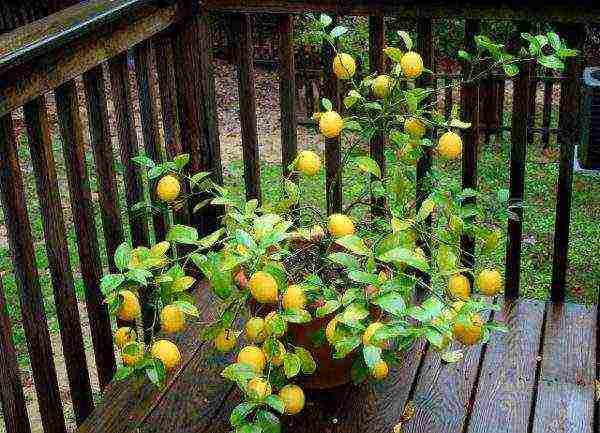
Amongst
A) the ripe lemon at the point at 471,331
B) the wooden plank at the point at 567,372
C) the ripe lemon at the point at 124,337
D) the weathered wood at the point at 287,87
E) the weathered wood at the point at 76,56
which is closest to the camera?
the weathered wood at the point at 76,56

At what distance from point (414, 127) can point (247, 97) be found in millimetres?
651

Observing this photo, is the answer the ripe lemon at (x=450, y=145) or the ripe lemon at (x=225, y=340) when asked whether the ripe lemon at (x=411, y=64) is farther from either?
the ripe lemon at (x=225, y=340)

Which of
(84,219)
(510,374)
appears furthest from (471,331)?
(84,219)

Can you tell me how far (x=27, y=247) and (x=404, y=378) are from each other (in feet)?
3.26

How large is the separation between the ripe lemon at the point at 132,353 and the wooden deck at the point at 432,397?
0.93ft

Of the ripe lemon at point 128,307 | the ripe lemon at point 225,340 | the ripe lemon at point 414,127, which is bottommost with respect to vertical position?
the ripe lemon at point 225,340

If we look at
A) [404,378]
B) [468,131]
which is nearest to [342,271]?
[404,378]

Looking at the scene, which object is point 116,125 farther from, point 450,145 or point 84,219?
point 450,145

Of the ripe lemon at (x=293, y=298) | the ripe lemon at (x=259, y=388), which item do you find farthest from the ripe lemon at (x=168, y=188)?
the ripe lemon at (x=259, y=388)

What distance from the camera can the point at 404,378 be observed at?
217cm

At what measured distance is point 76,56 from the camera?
6.06 feet

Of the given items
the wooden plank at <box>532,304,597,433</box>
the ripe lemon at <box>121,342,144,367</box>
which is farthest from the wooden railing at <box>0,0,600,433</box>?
the ripe lemon at <box>121,342,144,367</box>

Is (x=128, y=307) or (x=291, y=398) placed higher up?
(x=128, y=307)

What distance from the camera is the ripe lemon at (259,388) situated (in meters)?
1.66
